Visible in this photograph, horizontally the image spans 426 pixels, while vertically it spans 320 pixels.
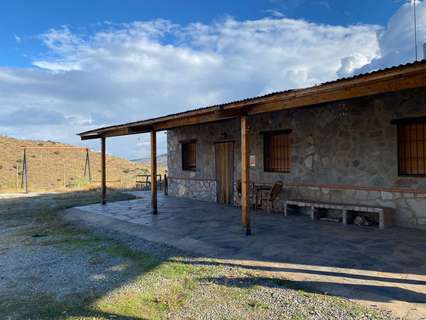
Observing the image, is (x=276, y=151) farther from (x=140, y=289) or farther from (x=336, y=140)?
(x=140, y=289)

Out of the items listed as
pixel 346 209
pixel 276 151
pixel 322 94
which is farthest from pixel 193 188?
pixel 322 94

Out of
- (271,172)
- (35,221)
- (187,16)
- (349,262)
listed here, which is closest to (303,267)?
(349,262)

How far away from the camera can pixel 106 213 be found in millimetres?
9742

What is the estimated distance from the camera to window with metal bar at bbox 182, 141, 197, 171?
42.1 ft

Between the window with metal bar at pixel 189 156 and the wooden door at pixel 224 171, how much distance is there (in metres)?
1.63

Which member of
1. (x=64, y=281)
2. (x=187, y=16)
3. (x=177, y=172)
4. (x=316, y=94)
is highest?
(x=187, y=16)

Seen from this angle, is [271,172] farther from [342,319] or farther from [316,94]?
[342,319]

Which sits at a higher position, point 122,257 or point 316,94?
point 316,94

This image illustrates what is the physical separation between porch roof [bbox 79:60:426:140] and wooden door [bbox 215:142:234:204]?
2818 mm

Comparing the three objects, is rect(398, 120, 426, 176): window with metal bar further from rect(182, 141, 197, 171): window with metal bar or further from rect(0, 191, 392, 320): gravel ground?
rect(182, 141, 197, 171): window with metal bar

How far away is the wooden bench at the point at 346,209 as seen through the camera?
22.5 feet

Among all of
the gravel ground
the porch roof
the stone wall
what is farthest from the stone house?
the gravel ground

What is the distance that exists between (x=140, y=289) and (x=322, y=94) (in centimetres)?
388

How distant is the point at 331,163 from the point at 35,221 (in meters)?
8.13
